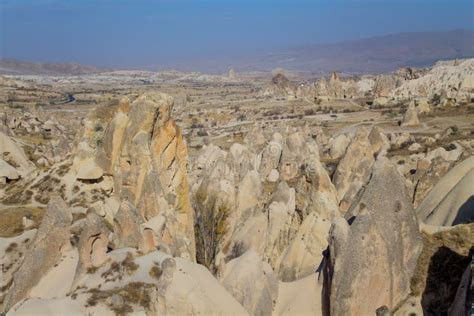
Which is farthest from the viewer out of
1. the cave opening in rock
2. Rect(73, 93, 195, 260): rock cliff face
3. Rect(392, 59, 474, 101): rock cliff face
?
Rect(392, 59, 474, 101): rock cliff face

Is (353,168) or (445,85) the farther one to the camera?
(445,85)

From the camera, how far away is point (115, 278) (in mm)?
12555

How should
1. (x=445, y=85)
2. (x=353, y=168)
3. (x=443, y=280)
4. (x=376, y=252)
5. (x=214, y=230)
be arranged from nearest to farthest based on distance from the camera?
(x=443, y=280), (x=376, y=252), (x=214, y=230), (x=353, y=168), (x=445, y=85)

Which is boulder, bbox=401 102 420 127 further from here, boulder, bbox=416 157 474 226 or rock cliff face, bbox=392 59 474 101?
boulder, bbox=416 157 474 226

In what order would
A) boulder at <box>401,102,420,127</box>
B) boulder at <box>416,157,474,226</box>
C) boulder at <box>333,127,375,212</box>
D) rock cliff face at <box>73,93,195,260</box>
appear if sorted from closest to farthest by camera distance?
1. boulder at <box>416,157,474,226</box>
2. rock cliff face at <box>73,93,195,260</box>
3. boulder at <box>333,127,375,212</box>
4. boulder at <box>401,102,420,127</box>

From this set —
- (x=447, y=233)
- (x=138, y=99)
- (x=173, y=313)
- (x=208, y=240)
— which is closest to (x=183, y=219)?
(x=208, y=240)

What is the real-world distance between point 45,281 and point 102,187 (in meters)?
8.59

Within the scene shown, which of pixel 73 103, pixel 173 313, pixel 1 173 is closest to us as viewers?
pixel 173 313

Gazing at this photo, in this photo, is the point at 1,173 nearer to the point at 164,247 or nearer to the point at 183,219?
the point at 183,219

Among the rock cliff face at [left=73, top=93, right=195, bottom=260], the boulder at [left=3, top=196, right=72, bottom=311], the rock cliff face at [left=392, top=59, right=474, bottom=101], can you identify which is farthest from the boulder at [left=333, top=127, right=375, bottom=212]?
the rock cliff face at [left=392, top=59, right=474, bottom=101]

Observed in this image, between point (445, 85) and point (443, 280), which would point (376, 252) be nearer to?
point (443, 280)

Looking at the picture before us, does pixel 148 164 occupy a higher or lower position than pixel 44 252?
higher

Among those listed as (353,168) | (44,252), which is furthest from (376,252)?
(353,168)

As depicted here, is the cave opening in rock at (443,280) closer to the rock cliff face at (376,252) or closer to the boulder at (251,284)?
the rock cliff face at (376,252)
